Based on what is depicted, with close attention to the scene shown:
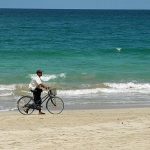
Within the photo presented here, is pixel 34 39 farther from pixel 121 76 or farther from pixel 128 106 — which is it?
pixel 128 106

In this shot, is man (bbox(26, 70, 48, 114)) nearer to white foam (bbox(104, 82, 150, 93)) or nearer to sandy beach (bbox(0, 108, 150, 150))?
sandy beach (bbox(0, 108, 150, 150))

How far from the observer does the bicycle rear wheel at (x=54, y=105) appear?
55.0 feet

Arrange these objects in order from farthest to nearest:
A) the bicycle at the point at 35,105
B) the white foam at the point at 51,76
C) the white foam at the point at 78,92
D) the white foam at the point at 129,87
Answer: the white foam at the point at 51,76 → the white foam at the point at 129,87 → the white foam at the point at 78,92 → the bicycle at the point at 35,105

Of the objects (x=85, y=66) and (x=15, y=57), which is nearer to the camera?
(x=85, y=66)

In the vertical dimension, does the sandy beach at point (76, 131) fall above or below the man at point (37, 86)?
below

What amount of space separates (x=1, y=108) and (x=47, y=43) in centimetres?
2985

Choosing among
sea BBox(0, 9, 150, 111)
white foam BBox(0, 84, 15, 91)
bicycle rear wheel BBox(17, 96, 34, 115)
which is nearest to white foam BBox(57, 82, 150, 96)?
sea BBox(0, 9, 150, 111)

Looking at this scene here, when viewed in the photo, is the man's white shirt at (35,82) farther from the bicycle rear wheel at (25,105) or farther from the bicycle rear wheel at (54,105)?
the bicycle rear wheel at (54,105)

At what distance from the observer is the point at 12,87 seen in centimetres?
2331

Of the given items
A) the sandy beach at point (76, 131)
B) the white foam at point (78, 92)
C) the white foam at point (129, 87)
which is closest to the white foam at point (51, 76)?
the white foam at point (129, 87)

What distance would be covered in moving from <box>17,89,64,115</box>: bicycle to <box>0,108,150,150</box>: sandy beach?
1.06ft

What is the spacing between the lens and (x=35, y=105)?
16.3 metres

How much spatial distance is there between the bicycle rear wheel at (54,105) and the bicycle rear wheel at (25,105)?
1.75 feet

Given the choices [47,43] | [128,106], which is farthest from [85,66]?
[47,43]
